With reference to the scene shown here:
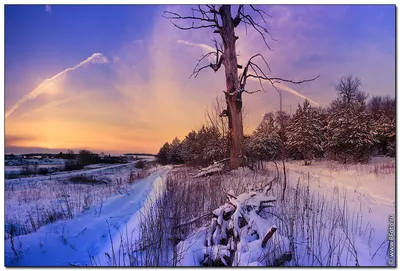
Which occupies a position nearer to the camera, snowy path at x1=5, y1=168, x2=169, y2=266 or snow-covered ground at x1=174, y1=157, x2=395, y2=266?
snow-covered ground at x1=174, y1=157, x2=395, y2=266

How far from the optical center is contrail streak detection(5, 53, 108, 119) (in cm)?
320

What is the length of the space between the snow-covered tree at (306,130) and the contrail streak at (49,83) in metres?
2.50

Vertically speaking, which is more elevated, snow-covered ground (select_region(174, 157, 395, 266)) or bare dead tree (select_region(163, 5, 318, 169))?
bare dead tree (select_region(163, 5, 318, 169))

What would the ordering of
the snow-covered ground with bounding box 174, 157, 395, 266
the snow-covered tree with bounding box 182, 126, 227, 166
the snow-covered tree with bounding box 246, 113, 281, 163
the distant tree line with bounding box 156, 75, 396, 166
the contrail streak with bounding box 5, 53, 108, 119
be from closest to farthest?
the snow-covered ground with bounding box 174, 157, 395, 266 < the contrail streak with bounding box 5, 53, 108, 119 < the distant tree line with bounding box 156, 75, 396, 166 < the snow-covered tree with bounding box 182, 126, 227, 166 < the snow-covered tree with bounding box 246, 113, 281, 163

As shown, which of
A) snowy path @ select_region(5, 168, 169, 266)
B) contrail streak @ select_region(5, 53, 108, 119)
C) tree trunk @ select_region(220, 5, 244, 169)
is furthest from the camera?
tree trunk @ select_region(220, 5, 244, 169)

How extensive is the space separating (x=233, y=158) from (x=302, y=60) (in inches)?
62.6

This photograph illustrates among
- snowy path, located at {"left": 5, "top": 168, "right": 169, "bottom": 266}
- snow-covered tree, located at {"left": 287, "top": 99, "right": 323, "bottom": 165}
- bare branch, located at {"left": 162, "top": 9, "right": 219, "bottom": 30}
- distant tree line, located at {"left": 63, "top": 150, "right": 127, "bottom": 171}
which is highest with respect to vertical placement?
bare branch, located at {"left": 162, "top": 9, "right": 219, "bottom": 30}

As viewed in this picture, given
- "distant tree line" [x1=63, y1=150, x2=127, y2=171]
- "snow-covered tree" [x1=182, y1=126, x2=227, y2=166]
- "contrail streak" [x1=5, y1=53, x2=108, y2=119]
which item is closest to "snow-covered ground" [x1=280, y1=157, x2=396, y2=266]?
"snow-covered tree" [x1=182, y1=126, x2=227, y2=166]

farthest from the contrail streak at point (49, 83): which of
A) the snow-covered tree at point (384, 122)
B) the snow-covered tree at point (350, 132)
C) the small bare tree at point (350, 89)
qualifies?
the snow-covered tree at point (384, 122)

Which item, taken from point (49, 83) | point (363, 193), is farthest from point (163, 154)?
point (363, 193)

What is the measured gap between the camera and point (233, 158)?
4.26 metres

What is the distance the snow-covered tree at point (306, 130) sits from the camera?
3.77 metres

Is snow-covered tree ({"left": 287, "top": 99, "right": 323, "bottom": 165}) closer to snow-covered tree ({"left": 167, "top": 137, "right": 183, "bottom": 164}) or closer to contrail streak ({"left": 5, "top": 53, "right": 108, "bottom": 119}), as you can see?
snow-covered tree ({"left": 167, "top": 137, "right": 183, "bottom": 164})

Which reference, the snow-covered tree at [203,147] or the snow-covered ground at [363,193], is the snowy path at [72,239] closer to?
the snow-covered tree at [203,147]
